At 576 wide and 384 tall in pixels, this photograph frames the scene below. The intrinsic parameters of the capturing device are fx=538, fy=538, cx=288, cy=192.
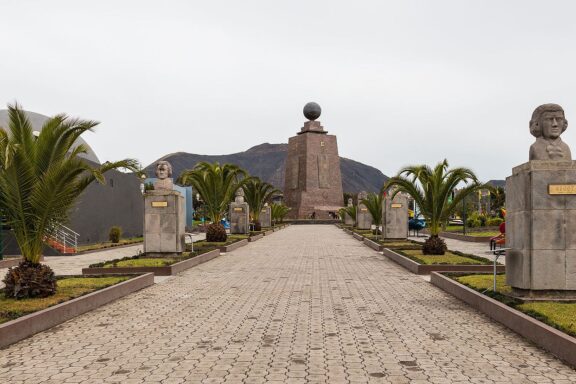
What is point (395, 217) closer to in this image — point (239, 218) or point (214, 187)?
point (214, 187)

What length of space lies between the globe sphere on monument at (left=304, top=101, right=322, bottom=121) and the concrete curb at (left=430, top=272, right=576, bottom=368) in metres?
72.3

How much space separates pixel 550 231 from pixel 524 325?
2142mm

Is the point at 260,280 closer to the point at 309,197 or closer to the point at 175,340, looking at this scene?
the point at 175,340

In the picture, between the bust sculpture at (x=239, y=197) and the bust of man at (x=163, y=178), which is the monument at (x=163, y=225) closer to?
the bust of man at (x=163, y=178)

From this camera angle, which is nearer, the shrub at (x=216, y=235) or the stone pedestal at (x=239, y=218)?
the shrub at (x=216, y=235)

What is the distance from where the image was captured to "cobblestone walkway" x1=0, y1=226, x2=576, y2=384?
18.2ft

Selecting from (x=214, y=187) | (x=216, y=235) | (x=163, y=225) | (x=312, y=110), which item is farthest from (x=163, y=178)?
(x=312, y=110)

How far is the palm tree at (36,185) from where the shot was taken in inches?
365

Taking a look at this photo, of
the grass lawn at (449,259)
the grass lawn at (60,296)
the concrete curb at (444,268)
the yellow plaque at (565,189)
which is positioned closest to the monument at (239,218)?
the grass lawn at (449,259)

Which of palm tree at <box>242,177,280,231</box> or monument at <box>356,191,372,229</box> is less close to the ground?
palm tree at <box>242,177,280,231</box>

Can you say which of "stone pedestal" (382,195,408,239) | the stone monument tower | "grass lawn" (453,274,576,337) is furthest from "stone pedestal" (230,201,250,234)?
the stone monument tower

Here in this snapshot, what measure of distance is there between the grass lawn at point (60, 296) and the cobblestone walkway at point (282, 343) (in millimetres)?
569

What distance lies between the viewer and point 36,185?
9.31 meters

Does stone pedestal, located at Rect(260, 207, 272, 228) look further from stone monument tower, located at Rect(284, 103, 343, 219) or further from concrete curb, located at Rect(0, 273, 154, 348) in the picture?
concrete curb, located at Rect(0, 273, 154, 348)
